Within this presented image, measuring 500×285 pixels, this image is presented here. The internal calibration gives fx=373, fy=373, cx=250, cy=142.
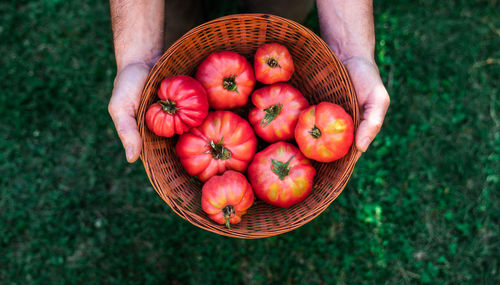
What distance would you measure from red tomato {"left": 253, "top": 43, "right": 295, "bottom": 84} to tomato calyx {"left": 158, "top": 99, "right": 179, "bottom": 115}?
631 mm

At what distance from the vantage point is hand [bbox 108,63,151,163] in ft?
7.27

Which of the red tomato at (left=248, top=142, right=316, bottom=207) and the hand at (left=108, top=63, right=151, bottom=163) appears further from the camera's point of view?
the red tomato at (left=248, top=142, right=316, bottom=207)

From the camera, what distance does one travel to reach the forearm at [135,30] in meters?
2.60

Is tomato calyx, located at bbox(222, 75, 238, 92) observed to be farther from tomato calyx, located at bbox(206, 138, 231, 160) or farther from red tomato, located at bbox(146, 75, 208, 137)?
tomato calyx, located at bbox(206, 138, 231, 160)

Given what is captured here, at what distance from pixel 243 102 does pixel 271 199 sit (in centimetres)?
72

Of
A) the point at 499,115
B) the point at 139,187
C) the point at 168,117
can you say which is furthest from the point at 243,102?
the point at 499,115

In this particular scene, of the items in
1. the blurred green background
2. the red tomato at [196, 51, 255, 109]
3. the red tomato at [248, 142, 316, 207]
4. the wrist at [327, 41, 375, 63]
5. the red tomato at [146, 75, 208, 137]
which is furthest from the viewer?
the blurred green background

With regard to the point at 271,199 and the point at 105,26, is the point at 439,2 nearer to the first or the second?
the point at 271,199

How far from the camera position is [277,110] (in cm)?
249

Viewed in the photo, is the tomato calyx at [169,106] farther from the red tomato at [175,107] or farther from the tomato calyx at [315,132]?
the tomato calyx at [315,132]

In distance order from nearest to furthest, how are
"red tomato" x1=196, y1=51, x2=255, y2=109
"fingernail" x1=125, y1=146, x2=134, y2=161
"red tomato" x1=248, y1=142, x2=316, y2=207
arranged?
"fingernail" x1=125, y1=146, x2=134, y2=161 < "red tomato" x1=248, y1=142, x2=316, y2=207 < "red tomato" x1=196, y1=51, x2=255, y2=109

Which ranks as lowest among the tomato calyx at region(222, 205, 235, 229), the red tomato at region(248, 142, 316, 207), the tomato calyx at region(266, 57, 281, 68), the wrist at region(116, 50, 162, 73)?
the tomato calyx at region(222, 205, 235, 229)

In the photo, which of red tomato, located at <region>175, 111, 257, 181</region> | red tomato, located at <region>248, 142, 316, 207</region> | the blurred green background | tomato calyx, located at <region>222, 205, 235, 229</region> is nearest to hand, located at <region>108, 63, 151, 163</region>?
red tomato, located at <region>175, 111, 257, 181</region>

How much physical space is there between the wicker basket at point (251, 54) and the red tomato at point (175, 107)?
0.29ft
